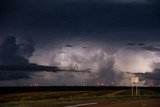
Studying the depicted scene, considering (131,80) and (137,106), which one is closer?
(137,106)

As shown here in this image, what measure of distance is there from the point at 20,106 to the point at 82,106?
5.67 m

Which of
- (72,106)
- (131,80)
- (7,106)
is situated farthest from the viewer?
(131,80)

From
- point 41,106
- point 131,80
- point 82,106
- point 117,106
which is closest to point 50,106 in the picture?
point 41,106

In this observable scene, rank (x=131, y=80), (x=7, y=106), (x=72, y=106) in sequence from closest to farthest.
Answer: (x=72, y=106)
(x=7, y=106)
(x=131, y=80)

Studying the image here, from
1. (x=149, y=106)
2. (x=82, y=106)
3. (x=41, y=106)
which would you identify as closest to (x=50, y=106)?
(x=41, y=106)

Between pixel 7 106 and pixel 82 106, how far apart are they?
278 inches

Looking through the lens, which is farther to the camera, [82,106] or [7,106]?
[7,106]

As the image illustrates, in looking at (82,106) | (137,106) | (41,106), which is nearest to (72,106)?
(82,106)

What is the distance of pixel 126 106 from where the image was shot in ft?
119

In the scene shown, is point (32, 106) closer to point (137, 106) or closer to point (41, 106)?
point (41, 106)

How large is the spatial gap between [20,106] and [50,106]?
8.62 ft

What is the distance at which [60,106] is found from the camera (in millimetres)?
36594

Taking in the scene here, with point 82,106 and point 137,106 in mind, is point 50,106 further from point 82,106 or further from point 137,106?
point 137,106

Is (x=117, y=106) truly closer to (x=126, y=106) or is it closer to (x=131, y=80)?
(x=126, y=106)
